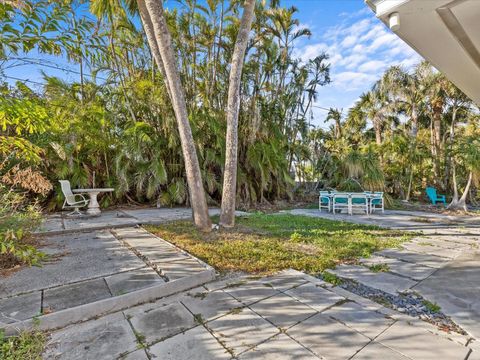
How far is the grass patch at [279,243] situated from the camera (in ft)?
11.0

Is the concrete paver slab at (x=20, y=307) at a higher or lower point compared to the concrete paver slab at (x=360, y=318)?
higher

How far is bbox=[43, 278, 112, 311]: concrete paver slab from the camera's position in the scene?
2189mm

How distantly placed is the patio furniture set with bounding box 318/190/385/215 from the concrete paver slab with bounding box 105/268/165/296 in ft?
21.5

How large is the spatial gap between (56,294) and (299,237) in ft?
12.2

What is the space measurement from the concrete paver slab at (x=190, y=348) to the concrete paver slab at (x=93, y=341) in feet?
0.69

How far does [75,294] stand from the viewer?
2387 mm

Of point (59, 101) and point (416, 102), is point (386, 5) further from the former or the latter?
point (416, 102)

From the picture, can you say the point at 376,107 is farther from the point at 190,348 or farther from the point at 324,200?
the point at 190,348

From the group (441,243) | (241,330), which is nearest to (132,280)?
(241,330)

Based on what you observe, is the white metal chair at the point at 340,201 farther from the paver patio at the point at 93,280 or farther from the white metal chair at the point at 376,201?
the paver patio at the point at 93,280

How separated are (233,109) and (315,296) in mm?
3802

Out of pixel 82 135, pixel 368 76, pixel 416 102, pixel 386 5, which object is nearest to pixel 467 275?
pixel 386 5

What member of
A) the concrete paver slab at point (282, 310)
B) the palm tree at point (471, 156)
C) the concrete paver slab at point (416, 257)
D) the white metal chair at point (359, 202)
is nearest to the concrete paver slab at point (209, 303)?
the concrete paver slab at point (282, 310)

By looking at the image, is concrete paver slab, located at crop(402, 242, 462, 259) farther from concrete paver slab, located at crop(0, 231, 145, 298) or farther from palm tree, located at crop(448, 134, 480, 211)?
palm tree, located at crop(448, 134, 480, 211)
